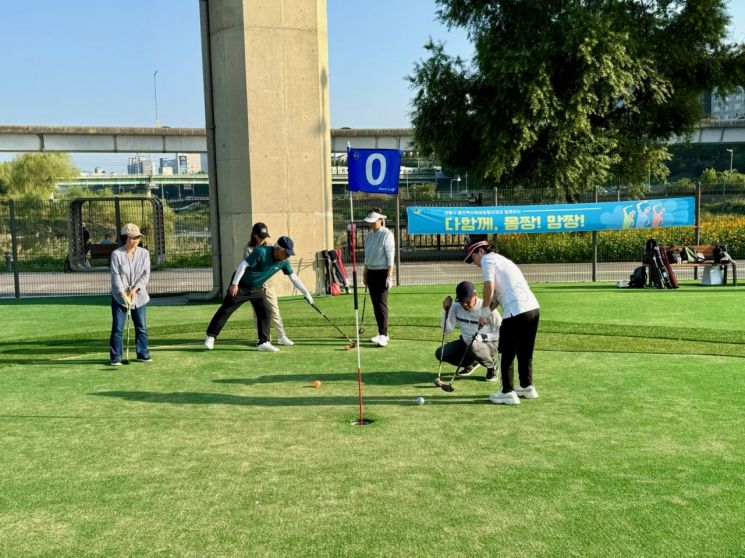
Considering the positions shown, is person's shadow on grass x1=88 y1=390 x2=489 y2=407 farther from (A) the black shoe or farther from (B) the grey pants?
(A) the black shoe

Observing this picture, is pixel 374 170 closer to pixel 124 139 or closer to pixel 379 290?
pixel 379 290

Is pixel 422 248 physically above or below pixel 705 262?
above

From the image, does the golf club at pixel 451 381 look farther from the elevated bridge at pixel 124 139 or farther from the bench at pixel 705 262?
the elevated bridge at pixel 124 139

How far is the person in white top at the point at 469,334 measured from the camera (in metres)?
8.01

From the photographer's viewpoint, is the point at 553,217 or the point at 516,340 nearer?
the point at 516,340

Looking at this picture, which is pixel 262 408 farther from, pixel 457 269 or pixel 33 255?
pixel 33 255

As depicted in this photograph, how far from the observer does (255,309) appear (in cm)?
1038

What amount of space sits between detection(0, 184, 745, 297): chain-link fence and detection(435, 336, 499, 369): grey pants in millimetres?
12649

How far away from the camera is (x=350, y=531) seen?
426cm

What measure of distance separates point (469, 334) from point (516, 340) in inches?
50.9

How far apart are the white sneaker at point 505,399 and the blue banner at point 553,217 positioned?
38.1 ft

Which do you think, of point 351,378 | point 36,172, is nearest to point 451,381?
point 351,378

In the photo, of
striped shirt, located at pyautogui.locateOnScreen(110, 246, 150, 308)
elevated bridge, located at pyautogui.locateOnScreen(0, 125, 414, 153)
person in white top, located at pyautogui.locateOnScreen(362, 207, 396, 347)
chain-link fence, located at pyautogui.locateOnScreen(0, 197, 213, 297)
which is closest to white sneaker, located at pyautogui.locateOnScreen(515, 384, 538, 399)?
person in white top, located at pyautogui.locateOnScreen(362, 207, 396, 347)

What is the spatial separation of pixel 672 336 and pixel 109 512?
8977 mm
